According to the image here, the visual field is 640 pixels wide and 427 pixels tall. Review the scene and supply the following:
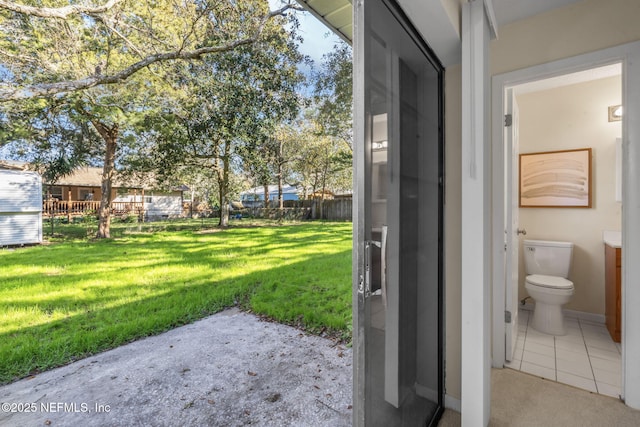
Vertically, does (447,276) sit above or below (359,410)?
above

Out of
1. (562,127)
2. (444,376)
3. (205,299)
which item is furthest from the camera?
(562,127)

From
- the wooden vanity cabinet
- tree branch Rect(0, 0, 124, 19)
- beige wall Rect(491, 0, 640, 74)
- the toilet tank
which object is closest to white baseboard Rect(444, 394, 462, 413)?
the wooden vanity cabinet

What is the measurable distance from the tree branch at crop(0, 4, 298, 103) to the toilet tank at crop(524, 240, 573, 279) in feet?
10.4

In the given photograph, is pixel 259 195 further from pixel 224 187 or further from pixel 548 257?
pixel 548 257

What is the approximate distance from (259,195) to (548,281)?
274 cm

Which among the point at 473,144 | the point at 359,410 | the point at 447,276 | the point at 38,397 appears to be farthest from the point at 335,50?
the point at 38,397

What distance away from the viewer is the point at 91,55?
5.24ft

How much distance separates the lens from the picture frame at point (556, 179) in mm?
2969

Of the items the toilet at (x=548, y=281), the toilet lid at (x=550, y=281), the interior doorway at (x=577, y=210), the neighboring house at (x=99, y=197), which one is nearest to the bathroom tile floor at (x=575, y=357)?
the interior doorway at (x=577, y=210)

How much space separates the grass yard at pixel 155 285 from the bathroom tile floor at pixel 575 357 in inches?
55.7

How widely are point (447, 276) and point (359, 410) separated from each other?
1012 mm

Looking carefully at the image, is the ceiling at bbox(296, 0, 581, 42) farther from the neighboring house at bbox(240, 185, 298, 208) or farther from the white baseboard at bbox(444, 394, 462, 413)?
the white baseboard at bbox(444, 394, 462, 413)

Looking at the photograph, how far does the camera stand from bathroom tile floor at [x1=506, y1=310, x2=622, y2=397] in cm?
198

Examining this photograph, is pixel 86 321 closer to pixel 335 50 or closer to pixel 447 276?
pixel 447 276
